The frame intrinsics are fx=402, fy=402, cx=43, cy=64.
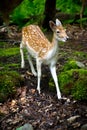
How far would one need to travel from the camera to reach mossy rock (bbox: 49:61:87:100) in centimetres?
547

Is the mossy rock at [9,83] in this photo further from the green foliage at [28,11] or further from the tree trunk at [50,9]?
the green foliage at [28,11]

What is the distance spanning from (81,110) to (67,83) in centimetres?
60

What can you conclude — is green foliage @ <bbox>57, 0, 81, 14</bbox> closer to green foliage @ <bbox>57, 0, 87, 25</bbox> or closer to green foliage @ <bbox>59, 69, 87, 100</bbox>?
green foliage @ <bbox>57, 0, 87, 25</bbox>

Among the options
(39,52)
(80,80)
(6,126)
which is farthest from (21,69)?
(6,126)

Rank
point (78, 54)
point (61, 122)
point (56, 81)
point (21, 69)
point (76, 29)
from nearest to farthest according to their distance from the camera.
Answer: point (61, 122) → point (56, 81) → point (21, 69) → point (78, 54) → point (76, 29)

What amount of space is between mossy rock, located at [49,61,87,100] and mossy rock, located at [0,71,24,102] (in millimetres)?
498

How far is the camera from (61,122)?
499 centimetres

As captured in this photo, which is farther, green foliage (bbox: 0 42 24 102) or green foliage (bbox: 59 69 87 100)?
green foliage (bbox: 0 42 24 102)

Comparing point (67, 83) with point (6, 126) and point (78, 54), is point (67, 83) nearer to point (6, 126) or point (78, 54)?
point (6, 126)

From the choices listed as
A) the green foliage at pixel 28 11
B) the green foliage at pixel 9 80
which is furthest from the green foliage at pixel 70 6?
the green foliage at pixel 9 80

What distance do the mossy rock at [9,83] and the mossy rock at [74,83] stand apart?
0.50 meters

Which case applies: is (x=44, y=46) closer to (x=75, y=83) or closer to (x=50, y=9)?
(x=75, y=83)

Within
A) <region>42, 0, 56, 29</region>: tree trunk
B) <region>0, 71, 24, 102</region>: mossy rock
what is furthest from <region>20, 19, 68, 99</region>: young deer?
<region>42, 0, 56, 29</region>: tree trunk

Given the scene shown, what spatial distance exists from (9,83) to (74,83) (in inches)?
36.9
